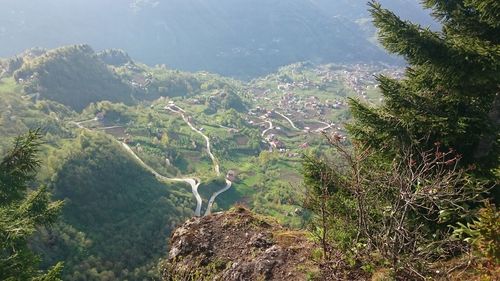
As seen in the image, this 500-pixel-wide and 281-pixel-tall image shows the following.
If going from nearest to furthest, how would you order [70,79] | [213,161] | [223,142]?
[213,161] < [223,142] < [70,79]

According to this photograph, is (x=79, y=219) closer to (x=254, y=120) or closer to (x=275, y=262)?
(x=275, y=262)

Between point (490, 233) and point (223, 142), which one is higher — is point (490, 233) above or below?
above

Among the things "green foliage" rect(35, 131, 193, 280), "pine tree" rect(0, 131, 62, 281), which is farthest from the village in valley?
"pine tree" rect(0, 131, 62, 281)

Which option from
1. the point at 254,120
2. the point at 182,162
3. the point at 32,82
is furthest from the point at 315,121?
the point at 32,82

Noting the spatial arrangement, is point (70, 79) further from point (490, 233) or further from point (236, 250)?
point (490, 233)

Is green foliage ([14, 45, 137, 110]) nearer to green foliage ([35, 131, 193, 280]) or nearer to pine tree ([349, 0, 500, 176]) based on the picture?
green foliage ([35, 131, 193, 280])

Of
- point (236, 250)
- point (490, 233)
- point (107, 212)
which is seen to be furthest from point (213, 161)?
point (490, 233)

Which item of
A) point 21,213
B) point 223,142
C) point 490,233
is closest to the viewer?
point 490,233
